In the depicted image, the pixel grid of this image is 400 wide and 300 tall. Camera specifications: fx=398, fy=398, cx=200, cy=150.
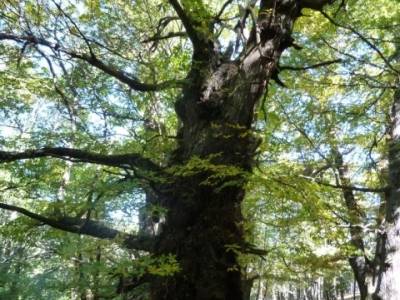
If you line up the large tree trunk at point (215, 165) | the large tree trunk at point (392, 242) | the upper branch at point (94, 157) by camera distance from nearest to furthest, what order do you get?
the large tree trunk at point (215, 165)
the upper branch at point (94, 157)
the large tree trunk at point (392, 242)

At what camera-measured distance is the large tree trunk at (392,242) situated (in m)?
5.65

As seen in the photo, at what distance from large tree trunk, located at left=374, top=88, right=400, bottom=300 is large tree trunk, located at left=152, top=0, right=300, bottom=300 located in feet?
7.22

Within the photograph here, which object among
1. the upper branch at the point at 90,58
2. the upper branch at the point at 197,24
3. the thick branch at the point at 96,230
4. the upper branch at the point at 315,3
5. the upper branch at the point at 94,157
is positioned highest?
the upper branch at the point at 315,3

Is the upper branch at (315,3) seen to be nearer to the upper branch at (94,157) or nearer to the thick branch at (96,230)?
the upper branch at (94,157)

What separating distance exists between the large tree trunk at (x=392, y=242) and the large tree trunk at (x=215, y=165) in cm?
220

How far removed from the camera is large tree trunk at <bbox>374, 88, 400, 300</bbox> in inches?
222

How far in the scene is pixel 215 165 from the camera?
12.5 ft

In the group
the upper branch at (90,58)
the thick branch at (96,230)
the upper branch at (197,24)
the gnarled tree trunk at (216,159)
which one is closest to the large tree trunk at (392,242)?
the gnarled tree trunk at (216,159)

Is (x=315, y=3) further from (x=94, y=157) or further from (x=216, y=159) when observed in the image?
(x=94, y=157)

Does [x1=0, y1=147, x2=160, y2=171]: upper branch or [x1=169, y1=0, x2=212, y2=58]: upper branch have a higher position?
[x1=169, y1=0, x2=212, y2=58]: upper branch

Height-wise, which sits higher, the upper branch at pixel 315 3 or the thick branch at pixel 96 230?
the upper branch at pixel 315 3

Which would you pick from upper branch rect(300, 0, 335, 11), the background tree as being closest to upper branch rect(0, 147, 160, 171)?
the background tree

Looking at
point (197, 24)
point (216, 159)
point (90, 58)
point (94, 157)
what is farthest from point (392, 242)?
point (90, 58)

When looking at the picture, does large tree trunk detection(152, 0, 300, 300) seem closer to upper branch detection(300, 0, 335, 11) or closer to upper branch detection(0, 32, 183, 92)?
upper branch detection(300, 0, 335, 11)
